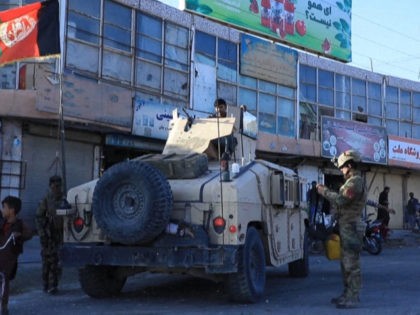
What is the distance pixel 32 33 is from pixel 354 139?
730 inches

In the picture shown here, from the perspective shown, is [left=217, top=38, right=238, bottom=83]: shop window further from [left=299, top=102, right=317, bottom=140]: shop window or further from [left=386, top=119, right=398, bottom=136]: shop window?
[left=386, top=119, right=398, bottom=136]: shop window

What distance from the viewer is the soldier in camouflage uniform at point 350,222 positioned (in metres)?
7.20

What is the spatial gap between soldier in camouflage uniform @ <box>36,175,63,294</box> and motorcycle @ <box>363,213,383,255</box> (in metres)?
9.56

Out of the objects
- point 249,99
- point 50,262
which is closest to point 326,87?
point 249,99

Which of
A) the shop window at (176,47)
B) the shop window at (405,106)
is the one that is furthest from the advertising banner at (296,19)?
the shop window at (405,106)

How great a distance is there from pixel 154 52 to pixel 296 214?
10390mm

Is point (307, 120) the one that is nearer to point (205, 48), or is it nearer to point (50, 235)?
point (205, 48)

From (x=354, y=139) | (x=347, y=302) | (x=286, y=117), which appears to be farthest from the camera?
(x=354, y=139)

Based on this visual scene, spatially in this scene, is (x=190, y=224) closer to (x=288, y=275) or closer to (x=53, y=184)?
(x=53, y=184)

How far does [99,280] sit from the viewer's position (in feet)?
25.8

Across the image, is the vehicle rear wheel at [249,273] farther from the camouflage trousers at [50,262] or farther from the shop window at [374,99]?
the shop window at [374,99]

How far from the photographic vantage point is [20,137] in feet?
48.3

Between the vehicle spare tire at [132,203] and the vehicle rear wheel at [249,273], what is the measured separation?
1025 mm

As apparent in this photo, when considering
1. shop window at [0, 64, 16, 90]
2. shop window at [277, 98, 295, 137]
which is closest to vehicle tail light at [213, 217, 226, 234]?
shop window at [0, 64, 16, 90]
